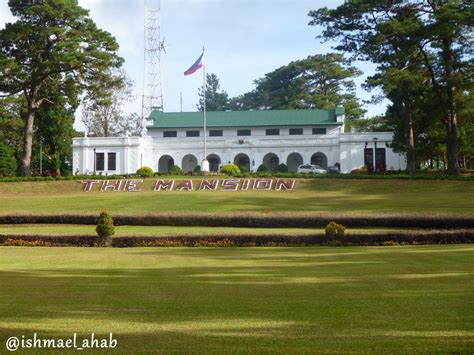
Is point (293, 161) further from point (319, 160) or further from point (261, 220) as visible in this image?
point (261, 220)

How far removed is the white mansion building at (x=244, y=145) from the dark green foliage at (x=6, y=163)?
7712mm

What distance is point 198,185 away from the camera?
46344 millimetres

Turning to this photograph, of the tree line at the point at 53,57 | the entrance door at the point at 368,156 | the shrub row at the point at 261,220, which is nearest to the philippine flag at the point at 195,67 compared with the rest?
the tree line at the point at 53,57

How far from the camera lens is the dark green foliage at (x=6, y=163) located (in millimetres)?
60125

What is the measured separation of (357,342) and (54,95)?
5596cm

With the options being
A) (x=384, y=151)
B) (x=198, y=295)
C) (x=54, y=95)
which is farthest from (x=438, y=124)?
(x=198, y=295)

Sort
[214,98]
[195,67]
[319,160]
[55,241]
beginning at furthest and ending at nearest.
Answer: [214,98]
[319,160]
[195,67]
[55,241]

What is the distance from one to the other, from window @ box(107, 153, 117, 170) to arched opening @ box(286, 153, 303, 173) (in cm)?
2210

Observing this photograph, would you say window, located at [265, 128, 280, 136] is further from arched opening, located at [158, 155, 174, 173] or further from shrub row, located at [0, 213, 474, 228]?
shrub row, located at [0, 213, 474, 228]

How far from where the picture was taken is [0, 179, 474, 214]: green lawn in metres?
33.7

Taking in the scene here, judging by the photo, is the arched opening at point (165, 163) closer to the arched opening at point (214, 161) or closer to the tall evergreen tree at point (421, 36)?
the arched opening at point (214, 161)

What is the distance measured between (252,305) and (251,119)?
2488 inches

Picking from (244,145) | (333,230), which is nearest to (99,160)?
(244,145)

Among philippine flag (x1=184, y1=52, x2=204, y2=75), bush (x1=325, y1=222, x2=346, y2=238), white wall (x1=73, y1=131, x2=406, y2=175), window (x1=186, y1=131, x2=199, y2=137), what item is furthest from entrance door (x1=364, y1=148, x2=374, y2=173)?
bush (x1=325, y1=222, x2=346, y2=238)
